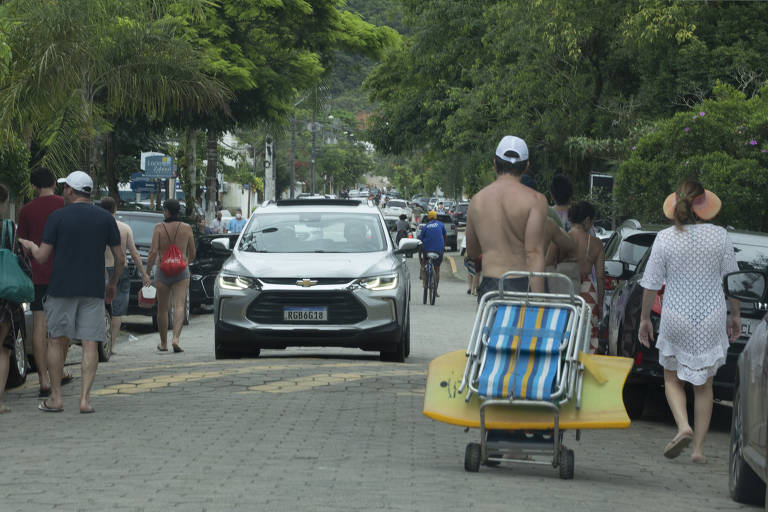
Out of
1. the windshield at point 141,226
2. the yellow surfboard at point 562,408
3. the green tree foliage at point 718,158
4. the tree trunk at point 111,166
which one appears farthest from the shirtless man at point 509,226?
the tree trunk at point 111,166

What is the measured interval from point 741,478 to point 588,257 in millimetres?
4329

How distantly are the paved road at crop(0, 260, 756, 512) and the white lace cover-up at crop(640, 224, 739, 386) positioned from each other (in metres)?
0.73

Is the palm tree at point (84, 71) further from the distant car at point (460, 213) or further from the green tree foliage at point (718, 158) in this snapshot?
the distant car at point (460, 213)

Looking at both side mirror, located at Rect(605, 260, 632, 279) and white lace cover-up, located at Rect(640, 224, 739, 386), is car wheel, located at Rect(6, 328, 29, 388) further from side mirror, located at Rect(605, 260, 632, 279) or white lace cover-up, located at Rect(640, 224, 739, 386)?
white lace cover-up, located at Rect(640, 224, 739, 386)

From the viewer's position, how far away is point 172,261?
15508mm

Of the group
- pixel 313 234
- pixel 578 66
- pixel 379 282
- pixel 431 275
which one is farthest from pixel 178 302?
pixel 578 66

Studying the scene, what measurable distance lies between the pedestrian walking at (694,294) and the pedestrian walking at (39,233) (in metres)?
5.09

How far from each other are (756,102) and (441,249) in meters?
9.71

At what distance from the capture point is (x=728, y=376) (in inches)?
392

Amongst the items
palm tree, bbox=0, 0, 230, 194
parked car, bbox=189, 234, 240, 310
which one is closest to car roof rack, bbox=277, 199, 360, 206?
palm tree, bbox=0, 0, 230, 194

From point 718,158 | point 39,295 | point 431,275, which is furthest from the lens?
point 431,275

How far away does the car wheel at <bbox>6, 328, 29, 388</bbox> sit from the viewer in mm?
11828

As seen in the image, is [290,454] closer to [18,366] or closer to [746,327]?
[746,327]

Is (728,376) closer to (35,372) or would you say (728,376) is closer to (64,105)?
(35,372)
